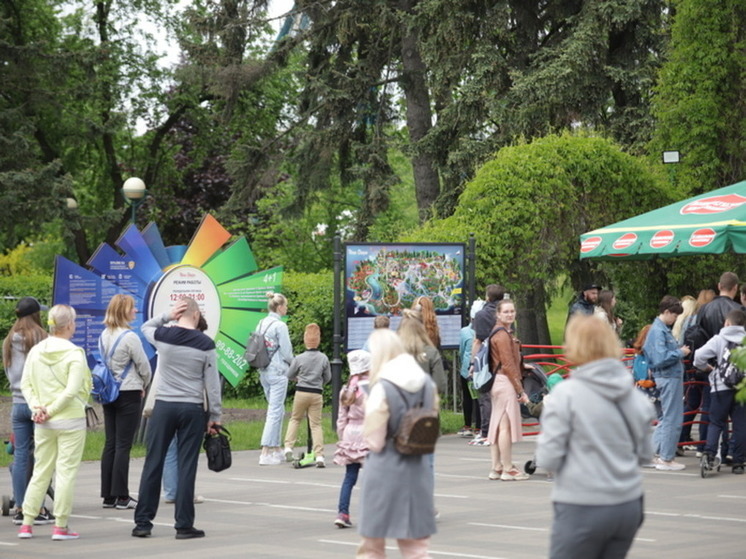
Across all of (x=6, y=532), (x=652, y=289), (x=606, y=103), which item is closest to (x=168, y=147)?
(x=606, y=103)

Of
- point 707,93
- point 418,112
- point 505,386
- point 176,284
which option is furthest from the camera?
point 418,112

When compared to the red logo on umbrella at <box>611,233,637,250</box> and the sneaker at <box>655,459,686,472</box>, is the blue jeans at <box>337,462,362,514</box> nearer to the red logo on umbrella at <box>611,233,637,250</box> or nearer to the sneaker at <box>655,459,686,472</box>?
the sneaker at <box>655,459,686,472</box>

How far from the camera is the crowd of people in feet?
18.6

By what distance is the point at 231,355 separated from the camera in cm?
1666

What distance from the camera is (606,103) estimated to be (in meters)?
26.4

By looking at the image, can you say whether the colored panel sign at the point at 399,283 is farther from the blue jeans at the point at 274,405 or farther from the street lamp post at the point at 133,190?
the street lamp post at the point at 133,190

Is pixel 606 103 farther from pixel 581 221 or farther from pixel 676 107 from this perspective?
pixel 581 221

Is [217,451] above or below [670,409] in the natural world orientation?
below

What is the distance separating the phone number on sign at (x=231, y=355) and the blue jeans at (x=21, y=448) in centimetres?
593

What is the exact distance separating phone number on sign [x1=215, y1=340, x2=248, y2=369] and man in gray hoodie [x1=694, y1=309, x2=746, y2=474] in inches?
243

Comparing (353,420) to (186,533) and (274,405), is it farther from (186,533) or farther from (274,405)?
(274,405)

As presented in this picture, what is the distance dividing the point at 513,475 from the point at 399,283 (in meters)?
4.78

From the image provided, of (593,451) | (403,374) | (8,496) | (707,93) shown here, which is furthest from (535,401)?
(707,93)

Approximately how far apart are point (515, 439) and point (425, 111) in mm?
18854
